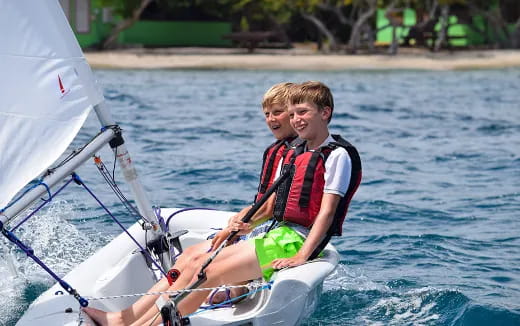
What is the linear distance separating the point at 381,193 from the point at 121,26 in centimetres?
1690

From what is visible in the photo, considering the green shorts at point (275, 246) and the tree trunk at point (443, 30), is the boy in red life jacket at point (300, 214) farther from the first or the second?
the tree trunk at point (443, 30)

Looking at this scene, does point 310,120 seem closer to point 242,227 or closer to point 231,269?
point 242,227

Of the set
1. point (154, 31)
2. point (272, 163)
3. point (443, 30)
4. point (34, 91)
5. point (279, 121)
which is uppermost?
point (34, 91)

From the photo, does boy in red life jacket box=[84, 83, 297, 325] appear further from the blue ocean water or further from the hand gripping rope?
the blue ocean water

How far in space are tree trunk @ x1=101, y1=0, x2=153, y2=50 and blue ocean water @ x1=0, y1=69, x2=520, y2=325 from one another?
6.66m

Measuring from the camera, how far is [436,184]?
8633mm

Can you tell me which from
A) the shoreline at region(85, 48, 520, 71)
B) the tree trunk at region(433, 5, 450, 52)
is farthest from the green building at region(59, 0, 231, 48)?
the tree trunk at region(433, 5, 450, 52)

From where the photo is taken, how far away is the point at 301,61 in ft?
69.2

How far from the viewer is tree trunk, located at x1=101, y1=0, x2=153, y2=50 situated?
76.8 feet

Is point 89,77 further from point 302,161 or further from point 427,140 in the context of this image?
point 427,140

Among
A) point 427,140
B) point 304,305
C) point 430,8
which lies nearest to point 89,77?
point 304,305

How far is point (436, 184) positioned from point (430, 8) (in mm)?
16652

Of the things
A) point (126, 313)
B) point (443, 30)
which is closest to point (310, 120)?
point (126, 313)

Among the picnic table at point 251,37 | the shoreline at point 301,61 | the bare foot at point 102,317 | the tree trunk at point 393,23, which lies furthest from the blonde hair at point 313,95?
the picnic table at point 251,37
